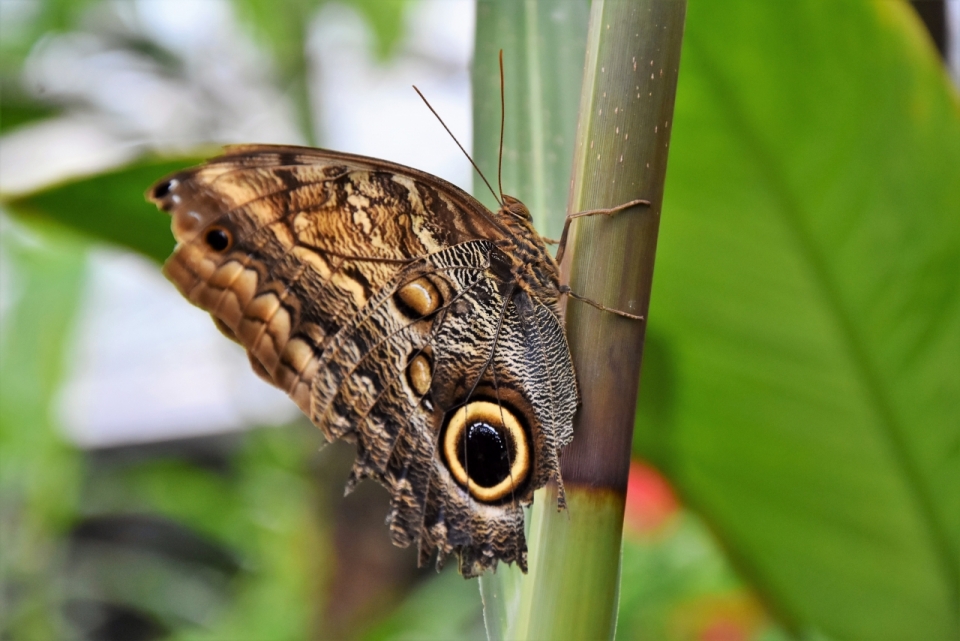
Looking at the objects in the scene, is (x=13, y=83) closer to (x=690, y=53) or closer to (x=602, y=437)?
(x=690, y=53)

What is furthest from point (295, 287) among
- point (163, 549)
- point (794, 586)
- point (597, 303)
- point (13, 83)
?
point (163, 549)

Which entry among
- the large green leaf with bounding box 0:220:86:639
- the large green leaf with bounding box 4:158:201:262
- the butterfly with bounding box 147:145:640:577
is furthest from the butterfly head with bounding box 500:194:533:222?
the large green leaf with bounding box 0:220:86:639

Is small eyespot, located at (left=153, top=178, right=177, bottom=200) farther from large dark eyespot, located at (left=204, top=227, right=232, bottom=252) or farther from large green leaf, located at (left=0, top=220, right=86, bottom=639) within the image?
large green leaf, located at (left=0, top=220, right=86, bottom=639)

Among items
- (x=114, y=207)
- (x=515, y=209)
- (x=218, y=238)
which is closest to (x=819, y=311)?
(x=515, y=209)

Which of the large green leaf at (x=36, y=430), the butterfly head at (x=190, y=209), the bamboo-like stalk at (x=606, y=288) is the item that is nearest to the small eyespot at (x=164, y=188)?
the butterfly head at (x=190, y=209)

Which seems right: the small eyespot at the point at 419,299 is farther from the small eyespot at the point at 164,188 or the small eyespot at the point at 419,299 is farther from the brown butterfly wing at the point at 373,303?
the small eyespot at the point at 164,188

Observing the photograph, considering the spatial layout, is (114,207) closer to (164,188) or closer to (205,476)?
(164,188)
